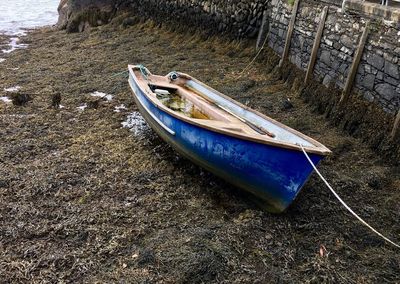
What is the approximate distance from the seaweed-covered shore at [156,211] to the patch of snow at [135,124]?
20 millimetres

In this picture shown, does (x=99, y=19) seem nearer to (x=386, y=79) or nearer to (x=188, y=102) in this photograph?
(x=188, y=102)

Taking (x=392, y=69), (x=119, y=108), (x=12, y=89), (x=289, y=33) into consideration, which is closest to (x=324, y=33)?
(x=289, y=33)

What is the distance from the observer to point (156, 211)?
5266 millimetres

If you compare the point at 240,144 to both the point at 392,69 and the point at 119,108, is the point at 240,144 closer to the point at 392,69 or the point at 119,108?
the point at 392,69

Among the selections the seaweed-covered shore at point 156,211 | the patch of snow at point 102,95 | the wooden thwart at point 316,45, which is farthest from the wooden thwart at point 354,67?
the patch of snow at point 102,95

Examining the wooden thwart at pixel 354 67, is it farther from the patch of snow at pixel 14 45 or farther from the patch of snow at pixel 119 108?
the patch of snow at pixel 14 45

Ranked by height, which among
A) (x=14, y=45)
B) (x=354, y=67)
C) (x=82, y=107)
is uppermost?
(x=354, y=67)

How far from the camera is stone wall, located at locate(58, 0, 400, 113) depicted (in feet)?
21.8

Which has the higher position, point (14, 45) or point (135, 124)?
point (135, 124)

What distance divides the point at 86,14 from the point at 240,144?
14601 mm

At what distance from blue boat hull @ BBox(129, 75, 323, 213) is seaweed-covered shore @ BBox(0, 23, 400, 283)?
1.02ft

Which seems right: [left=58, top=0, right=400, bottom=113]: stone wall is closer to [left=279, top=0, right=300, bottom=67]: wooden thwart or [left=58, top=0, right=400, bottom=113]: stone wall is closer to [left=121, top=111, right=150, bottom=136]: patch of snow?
[left=279, top=0, right=300, bottom=67]: wooden thwart

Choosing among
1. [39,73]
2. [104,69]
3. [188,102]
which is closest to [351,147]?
[188,102]

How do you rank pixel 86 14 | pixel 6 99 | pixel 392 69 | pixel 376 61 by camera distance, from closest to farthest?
pixel 392 69, pixel 376 61, pixel 6 99, pixel 86 14
